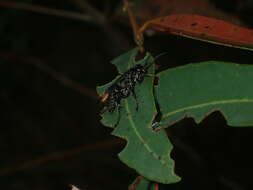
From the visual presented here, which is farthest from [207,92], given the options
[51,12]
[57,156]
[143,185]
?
[57,156]

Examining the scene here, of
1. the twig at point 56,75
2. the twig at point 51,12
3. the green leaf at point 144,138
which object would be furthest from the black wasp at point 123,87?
the twig at point 56,75

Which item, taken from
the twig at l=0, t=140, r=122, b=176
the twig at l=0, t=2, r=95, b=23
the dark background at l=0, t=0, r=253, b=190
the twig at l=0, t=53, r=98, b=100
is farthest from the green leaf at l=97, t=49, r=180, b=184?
the twig at l=0, t=53, r=98, b=100

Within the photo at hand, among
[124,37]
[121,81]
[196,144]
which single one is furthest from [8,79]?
[121,81]

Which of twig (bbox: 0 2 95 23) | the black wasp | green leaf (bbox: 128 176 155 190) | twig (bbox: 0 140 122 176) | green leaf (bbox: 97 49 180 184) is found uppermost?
twig (bbox: 0 2 95 23)

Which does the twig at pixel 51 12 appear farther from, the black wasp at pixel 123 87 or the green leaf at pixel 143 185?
the green leaf at pixel 143 185

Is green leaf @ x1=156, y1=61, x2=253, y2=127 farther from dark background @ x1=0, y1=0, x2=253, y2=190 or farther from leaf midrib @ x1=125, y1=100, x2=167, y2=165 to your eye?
dark background @ x1=0, y1=0, x2=253, y2=190
